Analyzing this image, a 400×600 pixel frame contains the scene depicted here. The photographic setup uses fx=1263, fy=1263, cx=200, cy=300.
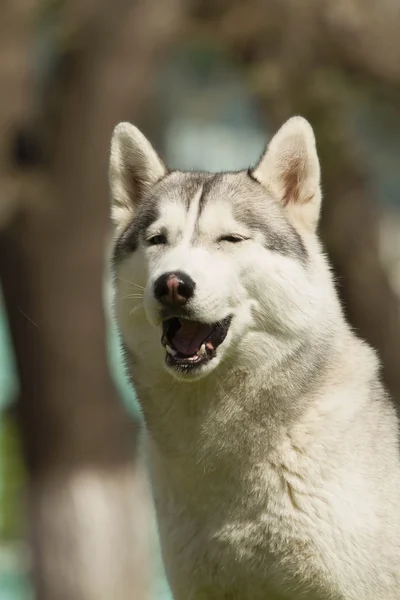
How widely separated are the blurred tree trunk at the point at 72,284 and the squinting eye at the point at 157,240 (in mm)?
8096

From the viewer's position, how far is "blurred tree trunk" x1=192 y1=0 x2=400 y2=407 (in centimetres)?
1387

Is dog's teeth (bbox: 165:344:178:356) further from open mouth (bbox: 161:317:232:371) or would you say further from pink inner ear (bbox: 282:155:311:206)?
pink inner ear (bbox: 282:155:311:206)

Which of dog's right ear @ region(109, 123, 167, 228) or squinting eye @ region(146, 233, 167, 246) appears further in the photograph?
dog's right ear @ region(109, 123, 167, 228)

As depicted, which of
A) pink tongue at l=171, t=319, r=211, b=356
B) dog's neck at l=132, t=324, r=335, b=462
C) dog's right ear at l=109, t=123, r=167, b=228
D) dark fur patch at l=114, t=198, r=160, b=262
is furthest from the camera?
dog's right ear at l=109, t=123, r=167, b=228

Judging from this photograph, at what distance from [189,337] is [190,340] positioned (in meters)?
0.02

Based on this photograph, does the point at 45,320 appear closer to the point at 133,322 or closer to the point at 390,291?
the point at 390,291

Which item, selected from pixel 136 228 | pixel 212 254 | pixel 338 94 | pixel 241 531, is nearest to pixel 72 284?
pixel 338 94

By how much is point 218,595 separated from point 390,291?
827cm

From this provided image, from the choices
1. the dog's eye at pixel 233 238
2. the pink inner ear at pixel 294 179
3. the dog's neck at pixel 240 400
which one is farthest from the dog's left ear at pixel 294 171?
the dog's neck at pixel 240 400

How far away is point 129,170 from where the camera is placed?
6727 mm

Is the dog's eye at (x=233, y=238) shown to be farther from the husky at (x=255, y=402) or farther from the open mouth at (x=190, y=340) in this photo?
the open mouth at (x=190, y=340)

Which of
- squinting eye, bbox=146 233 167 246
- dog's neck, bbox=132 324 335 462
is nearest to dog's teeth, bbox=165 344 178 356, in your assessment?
dog's neck, bbox=132 324 335 462

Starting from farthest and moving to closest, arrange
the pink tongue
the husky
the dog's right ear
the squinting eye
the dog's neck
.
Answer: the dog's right ear
the squinting eye
the dog's neck
the pink tongue
the husky

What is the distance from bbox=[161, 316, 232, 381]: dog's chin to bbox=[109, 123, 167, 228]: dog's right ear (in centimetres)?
96
